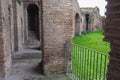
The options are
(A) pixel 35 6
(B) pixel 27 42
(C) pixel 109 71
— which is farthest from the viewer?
(A) pixel 35 6

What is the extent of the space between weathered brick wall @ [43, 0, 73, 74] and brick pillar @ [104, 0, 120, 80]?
4.03 meters

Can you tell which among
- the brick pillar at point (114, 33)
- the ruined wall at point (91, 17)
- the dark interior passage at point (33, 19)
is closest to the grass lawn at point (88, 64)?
the brick pillar at point (114, 33)

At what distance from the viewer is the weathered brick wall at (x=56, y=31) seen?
18.2ft

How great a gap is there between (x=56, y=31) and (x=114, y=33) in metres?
4.15

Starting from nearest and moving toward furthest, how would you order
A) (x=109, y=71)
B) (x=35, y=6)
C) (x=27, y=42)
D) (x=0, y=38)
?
(x=109, y=71), (x=0, y=38), (x=27, y=42), (x=35, y=6)

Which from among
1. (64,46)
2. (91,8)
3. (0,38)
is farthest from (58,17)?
(91,8)

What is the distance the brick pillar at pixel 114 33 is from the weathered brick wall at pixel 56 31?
403 centimetres

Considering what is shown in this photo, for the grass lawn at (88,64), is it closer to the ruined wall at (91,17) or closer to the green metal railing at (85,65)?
the green metal railing at (85,65)

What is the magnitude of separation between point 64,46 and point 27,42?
29.1ft

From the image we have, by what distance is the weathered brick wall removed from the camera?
555cm

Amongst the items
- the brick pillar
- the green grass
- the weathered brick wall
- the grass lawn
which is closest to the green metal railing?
the grass lawn

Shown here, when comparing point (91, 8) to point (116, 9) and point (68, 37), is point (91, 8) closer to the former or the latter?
point (68, 37)

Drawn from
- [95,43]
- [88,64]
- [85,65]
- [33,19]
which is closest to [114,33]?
[85,65]

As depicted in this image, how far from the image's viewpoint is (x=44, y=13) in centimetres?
552
